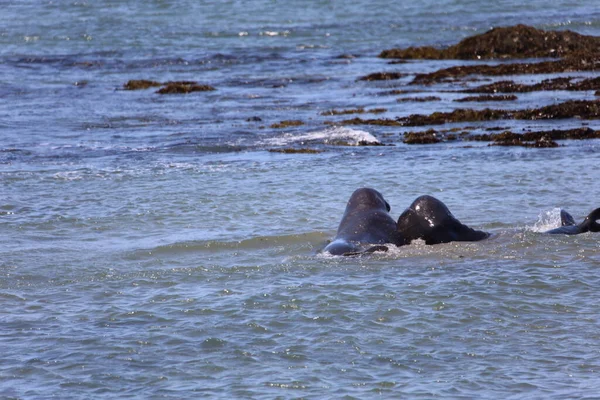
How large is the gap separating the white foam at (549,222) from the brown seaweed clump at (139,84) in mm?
16702

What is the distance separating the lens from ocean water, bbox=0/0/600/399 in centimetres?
642

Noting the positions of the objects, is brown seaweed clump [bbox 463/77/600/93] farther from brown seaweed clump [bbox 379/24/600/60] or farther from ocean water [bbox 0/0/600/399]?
brown seaweed clump [bbox 379/24/600/60]

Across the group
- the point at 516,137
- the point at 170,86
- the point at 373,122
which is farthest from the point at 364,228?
the point at 170,86

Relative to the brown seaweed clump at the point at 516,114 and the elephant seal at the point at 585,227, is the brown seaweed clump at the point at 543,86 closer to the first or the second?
the brown seaweed clump at the point at 516,114

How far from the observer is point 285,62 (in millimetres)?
30734

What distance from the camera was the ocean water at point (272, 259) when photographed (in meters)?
6.42

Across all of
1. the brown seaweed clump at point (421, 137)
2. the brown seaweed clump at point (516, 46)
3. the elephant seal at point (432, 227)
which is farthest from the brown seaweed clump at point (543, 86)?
the elephant seal at point (432, 227)

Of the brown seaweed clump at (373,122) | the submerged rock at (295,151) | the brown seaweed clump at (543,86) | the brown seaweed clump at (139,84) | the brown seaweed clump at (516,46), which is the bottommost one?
the submerged rock at (295,151)

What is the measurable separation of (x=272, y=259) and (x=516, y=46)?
2097 cm

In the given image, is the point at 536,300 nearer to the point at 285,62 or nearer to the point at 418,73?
the point at 418,73

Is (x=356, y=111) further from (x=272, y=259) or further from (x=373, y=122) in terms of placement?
(x=272, y=259)

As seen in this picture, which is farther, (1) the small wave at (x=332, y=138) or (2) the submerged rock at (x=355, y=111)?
(2) the submerged rock at (x=355, y=111)

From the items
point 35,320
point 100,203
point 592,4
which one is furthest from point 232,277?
point 592,4

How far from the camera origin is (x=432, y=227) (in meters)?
9.56
